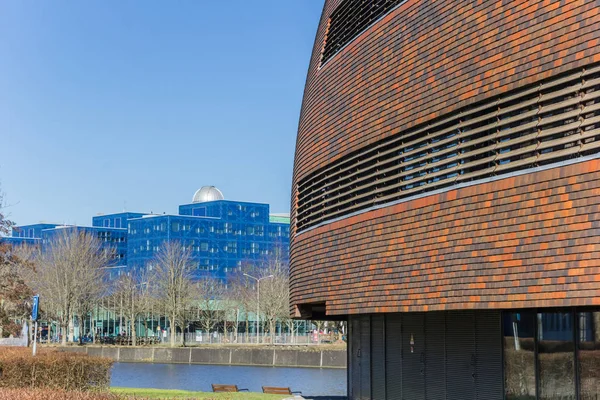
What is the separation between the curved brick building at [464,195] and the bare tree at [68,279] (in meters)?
63.3

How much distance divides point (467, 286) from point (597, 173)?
3.59m

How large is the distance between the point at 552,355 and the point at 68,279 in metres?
72.6

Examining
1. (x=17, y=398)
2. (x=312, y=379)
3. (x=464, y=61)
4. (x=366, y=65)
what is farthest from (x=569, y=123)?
(x=312, y=379)

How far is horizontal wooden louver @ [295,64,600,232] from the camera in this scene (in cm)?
1457

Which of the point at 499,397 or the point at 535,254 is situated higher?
the point at 535,254

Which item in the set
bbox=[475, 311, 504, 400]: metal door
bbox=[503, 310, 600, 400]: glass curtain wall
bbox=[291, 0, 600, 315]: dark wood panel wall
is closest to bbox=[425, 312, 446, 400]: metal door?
bbox=[475, 311, 504, 400]: metal door

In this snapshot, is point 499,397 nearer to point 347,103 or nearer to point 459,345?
point 459,345

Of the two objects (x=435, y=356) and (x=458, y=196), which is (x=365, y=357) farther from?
(x=458, y=196)

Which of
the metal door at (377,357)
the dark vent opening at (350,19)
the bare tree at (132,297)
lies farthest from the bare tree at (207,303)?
the dark vent opening at (350,19)

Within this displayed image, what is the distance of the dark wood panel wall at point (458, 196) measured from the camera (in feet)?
47.2

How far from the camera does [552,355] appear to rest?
55.8ft

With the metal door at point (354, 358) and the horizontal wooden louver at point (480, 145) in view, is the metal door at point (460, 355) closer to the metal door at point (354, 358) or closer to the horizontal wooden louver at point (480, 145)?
the horizontal wooden louver at point (480, 145)

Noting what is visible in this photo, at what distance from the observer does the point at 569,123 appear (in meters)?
14.8

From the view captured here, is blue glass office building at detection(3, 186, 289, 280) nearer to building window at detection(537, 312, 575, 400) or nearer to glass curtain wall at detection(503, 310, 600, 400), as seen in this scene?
glass curtain wall at detection(503, 310, 600, 400)
